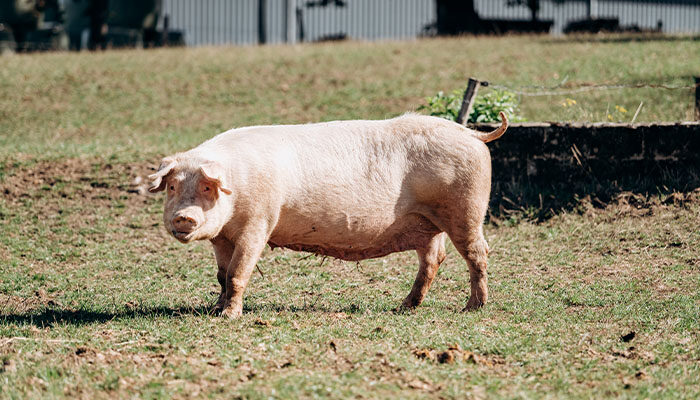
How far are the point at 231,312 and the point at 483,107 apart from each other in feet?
17.6

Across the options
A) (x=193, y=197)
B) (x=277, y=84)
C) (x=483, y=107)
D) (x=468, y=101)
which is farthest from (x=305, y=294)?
(x=277, y=84)

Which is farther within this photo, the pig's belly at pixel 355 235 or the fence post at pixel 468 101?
the fence post at pixel 468 101

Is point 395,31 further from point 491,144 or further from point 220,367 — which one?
point 220,367

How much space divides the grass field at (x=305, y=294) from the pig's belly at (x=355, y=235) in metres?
0.48

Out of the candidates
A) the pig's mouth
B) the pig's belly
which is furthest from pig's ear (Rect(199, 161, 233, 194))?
the pig's belly

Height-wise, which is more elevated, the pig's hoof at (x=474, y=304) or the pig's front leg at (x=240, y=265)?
the pig's front leg at (x=240, y=265)

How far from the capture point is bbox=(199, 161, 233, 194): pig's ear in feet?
17.2

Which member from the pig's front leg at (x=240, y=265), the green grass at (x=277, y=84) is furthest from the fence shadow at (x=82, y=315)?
the green grass at (x=277, y=84)

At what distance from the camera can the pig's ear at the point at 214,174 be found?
5250 mm

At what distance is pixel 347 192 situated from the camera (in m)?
6.02

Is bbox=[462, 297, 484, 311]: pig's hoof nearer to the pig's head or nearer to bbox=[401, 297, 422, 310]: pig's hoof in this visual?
bbox=[401, 297, 422, 310]: pig's hoof

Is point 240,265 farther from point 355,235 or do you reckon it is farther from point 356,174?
point 356,174

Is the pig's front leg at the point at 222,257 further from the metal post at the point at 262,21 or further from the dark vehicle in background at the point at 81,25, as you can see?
the metal post at the point at 262,21

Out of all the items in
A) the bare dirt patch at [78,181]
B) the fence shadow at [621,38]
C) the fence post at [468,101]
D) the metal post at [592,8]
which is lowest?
the bare dirt patch at [78,181]
